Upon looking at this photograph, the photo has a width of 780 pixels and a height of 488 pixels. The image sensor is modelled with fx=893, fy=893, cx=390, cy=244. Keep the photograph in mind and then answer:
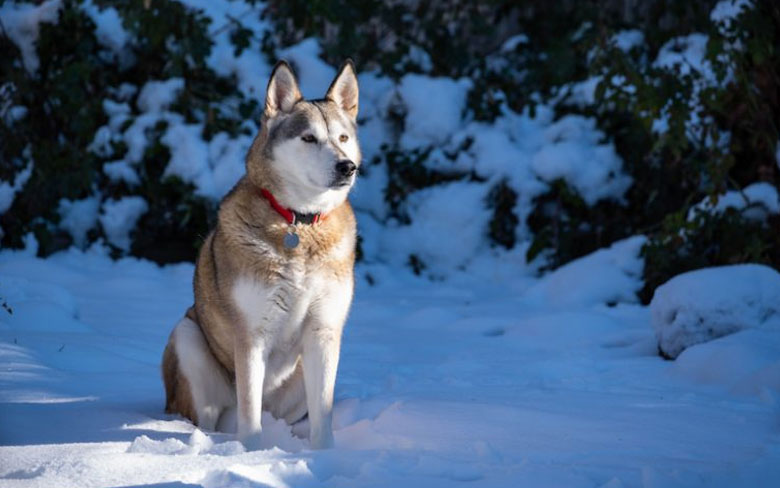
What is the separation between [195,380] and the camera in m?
3.57

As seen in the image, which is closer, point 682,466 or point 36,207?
point 682,466

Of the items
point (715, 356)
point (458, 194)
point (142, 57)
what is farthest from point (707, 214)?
point (142, 57)

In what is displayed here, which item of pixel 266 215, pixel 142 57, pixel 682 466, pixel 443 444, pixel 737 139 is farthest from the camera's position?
pixel 142 57

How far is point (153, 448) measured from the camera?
9.48 ft

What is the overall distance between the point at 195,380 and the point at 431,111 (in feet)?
17.3

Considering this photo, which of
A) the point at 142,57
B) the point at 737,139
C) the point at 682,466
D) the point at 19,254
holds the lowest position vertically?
the point at 19,254

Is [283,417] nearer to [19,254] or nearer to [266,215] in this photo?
[266,215]

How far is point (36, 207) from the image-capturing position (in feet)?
24.2

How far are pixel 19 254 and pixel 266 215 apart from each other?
180 inches

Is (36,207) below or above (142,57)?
below

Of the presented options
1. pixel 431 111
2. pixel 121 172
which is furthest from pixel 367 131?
pixel 121 172

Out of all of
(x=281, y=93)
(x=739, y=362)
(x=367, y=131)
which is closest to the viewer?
(x=281, y=93)

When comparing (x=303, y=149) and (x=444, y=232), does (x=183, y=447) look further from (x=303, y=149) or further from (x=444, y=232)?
(x=444, y=232)

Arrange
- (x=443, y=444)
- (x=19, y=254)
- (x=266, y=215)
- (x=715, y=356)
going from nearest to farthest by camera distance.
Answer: (x=443, y=444) < (x=266, y=215) < (x=715, y=356) < (x=19, y=254)
